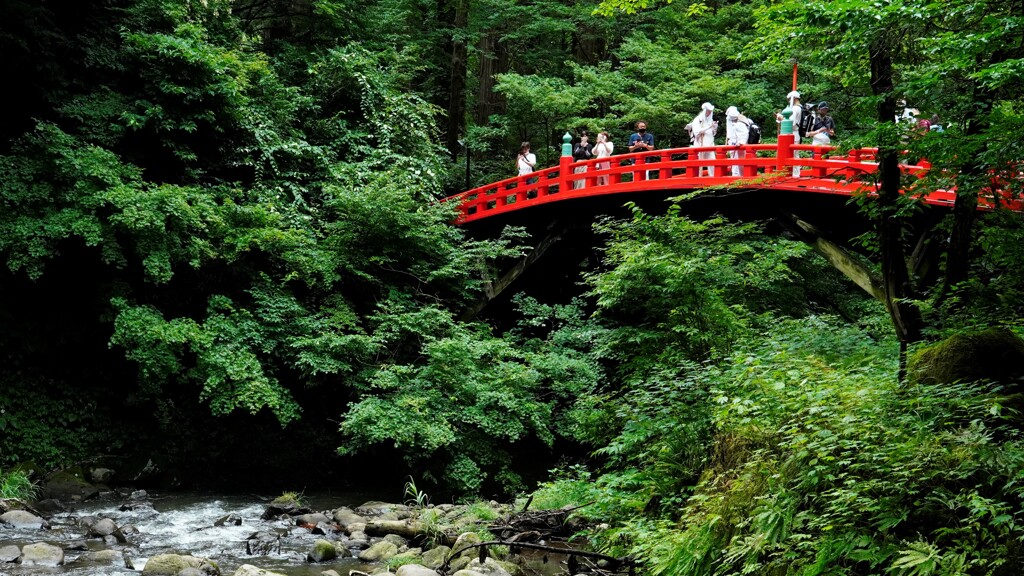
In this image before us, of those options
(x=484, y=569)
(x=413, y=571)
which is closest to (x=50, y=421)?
(x=413, y=571)

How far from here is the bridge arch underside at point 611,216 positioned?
38.5ft

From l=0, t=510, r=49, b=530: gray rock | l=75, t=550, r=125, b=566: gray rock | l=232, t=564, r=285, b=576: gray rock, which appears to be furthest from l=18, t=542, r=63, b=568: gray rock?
l=232, t=564, r=285, b=576: gray rock

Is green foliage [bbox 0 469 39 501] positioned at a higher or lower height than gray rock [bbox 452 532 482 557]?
higher

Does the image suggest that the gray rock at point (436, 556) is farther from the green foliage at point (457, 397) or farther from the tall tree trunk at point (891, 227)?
the tall tree trunk at point (891, 227)

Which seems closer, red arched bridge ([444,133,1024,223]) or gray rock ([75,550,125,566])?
gray rock ([75,550,125,566])

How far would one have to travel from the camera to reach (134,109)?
11.9 metres

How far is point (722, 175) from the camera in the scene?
1270cm

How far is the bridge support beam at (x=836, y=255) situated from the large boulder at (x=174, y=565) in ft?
26.4

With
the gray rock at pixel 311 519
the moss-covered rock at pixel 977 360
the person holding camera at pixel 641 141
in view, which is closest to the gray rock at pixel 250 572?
the gray rock at pixel 311 519

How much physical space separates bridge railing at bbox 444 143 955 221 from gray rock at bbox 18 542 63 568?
8.57m

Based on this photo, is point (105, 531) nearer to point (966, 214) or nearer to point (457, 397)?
point (457, 397)

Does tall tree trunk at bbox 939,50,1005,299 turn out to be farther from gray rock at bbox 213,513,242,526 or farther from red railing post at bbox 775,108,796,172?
gray rock at bbox 213,513,242,526

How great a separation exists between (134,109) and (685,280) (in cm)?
857

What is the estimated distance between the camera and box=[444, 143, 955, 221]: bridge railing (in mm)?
10690
